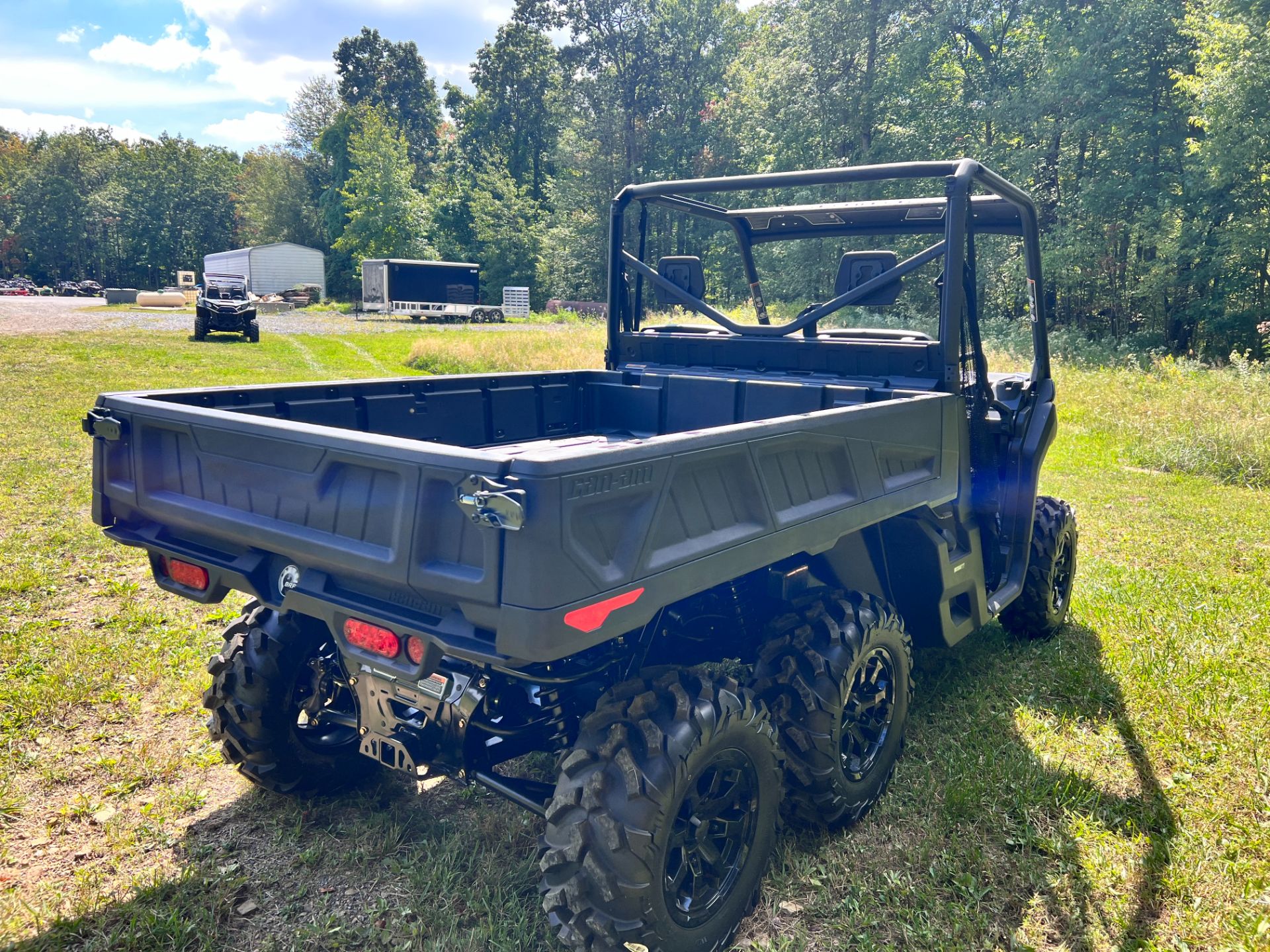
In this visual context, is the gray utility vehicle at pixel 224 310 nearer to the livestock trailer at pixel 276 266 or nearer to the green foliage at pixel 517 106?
the livestock trailer at pixel 276 266

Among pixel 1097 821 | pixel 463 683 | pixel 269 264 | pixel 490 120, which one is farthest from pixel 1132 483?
pixel 490 120

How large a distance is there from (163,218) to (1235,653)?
75.8m

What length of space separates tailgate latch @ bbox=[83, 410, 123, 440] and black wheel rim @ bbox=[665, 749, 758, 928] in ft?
6.54

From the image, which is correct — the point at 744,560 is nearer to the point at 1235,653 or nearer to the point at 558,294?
the point at 1235,653

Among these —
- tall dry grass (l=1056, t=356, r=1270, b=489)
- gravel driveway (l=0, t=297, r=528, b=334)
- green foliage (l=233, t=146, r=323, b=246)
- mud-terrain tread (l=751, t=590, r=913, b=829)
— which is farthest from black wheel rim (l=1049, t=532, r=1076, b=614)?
green foliage (l=233, t=146, r=323, b=246)

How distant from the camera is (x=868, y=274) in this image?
362 centimetres

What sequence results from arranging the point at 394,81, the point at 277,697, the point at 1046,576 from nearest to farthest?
the point at 277,697
the point at 1046,576
the point at 394,81

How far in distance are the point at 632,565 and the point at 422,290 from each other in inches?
1395

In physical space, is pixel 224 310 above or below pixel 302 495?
above

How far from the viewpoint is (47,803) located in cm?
301

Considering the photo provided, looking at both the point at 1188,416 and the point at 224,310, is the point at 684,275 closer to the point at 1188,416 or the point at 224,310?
the point at 1188,416

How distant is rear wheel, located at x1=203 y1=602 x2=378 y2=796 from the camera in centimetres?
282

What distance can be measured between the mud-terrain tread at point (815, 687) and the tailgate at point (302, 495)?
1.23 meters

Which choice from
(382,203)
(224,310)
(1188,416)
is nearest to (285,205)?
(382,203)
